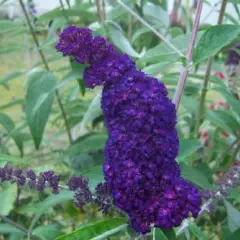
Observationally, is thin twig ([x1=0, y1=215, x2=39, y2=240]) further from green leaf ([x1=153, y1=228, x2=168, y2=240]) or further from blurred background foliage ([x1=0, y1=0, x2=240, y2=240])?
green leaf ([x1=153, y1=228, x2=168, y2=240])

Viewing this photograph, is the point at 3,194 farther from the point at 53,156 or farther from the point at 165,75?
the point at 53,156

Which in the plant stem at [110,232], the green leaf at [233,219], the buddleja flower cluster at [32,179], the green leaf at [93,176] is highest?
the buddleja flower cluster at [32,179]

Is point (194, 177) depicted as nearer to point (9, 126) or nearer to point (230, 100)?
point (230, 100)

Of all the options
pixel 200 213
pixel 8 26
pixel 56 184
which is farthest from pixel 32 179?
pixel 8 26

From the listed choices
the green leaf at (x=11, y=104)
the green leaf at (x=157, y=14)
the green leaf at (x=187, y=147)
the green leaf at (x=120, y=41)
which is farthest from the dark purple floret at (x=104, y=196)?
the green leaf at (x=11, y=104)

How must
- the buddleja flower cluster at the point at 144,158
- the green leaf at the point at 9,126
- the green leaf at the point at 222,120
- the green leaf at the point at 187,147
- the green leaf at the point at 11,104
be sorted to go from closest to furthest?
the buddleja flower cluster at the point at 144,158 → the green leaf at the point at 187,147 → the green leaf at the point at 222,120 → the green leaf at the point at 9,126 → the green leaf at the point at 11,104

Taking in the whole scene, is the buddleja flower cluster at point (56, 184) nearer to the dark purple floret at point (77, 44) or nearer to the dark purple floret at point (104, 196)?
the dark purple floret at point (104, 196)

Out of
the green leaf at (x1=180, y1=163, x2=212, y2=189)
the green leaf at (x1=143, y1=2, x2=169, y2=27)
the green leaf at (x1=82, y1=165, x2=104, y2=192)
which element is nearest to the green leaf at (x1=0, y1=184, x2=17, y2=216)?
the green leaf at (x1=82, y1=165, x2=104, y2=192)
